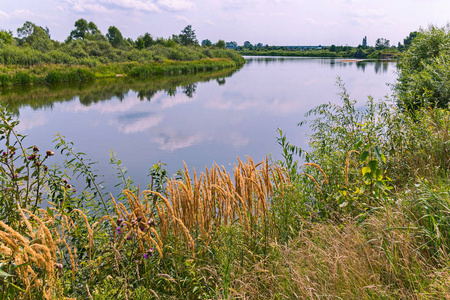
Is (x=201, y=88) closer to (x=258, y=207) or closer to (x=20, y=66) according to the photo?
(x=20, y=66)

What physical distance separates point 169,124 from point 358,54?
91896mm

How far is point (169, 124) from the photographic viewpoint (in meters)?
14.0

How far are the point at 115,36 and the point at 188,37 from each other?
25956mm

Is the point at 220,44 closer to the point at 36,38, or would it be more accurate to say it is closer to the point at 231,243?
the point at 36,38

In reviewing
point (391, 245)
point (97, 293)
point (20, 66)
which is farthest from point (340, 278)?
point (20, 66)

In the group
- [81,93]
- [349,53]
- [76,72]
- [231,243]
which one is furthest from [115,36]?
[349,53]

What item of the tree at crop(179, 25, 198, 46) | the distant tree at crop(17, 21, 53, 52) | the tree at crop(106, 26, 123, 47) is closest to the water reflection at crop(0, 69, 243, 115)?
the distant tree at crop(17, 21, 53, 52)

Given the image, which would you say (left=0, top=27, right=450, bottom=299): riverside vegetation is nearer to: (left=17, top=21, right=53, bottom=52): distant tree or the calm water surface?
the calm water surface

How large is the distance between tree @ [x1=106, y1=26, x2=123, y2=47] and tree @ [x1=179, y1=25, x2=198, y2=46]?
1854 centimetres

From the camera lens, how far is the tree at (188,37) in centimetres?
7319

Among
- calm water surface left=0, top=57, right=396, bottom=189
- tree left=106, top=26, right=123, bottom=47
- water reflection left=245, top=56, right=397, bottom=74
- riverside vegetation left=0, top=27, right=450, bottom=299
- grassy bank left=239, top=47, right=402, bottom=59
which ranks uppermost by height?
tree left=106, top=26, right=123, bottom=47

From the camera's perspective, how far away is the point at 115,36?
50.3 metres

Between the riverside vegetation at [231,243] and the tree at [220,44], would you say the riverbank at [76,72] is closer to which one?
the riverside vegetation at [231,243]

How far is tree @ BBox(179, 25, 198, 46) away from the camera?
2881 inches
